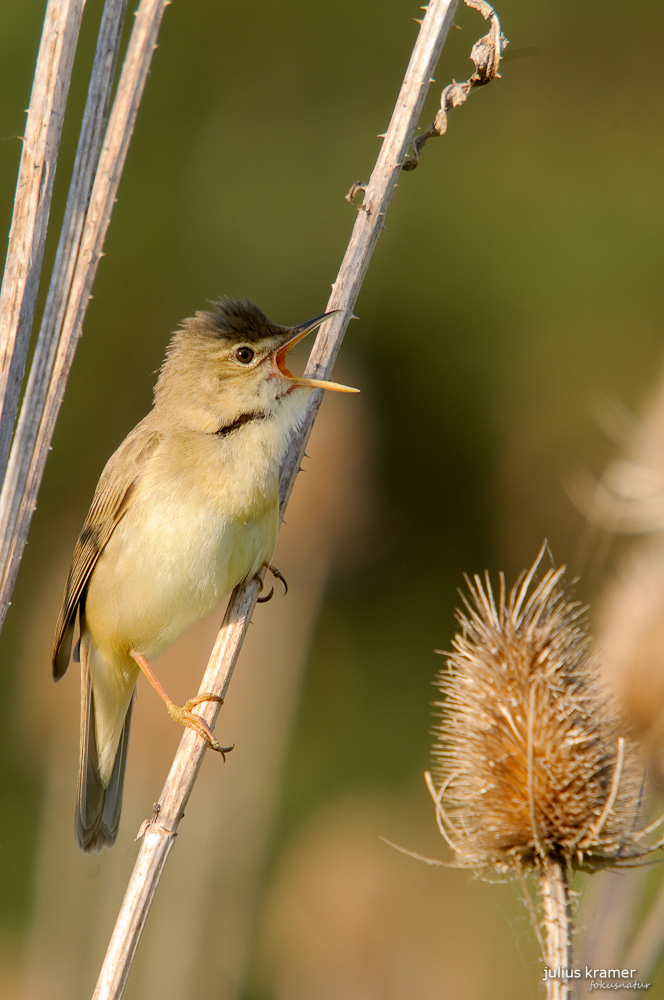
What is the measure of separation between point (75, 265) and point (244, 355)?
32.0 inches

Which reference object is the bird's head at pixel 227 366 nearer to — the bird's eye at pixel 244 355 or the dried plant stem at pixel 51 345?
the bird's eye at pixel 244 355

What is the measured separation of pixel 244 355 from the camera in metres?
2.98

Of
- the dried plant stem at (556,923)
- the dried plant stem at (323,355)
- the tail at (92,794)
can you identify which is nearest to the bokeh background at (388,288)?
the tail at (92,794)

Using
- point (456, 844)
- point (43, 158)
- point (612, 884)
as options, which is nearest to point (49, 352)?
point (43, 158)

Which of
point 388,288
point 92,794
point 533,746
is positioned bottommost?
point 92,794

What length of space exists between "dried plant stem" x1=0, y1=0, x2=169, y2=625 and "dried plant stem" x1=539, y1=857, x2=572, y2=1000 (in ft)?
3.99

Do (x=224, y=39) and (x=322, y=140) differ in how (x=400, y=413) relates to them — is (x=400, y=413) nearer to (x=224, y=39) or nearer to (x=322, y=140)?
(x=322, y=140)

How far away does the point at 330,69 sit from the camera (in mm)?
9930

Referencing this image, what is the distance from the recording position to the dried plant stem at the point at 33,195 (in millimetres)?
2066

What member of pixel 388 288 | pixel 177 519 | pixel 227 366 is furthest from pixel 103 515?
pixel 388 288

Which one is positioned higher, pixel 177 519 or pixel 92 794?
pixel 177 519

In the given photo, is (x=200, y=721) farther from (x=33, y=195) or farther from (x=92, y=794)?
(x=33, y=195)

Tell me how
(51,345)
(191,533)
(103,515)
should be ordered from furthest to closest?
(103,515), (191,533), (51,345)

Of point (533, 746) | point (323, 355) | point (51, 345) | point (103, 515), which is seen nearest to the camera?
point (533, 746)
